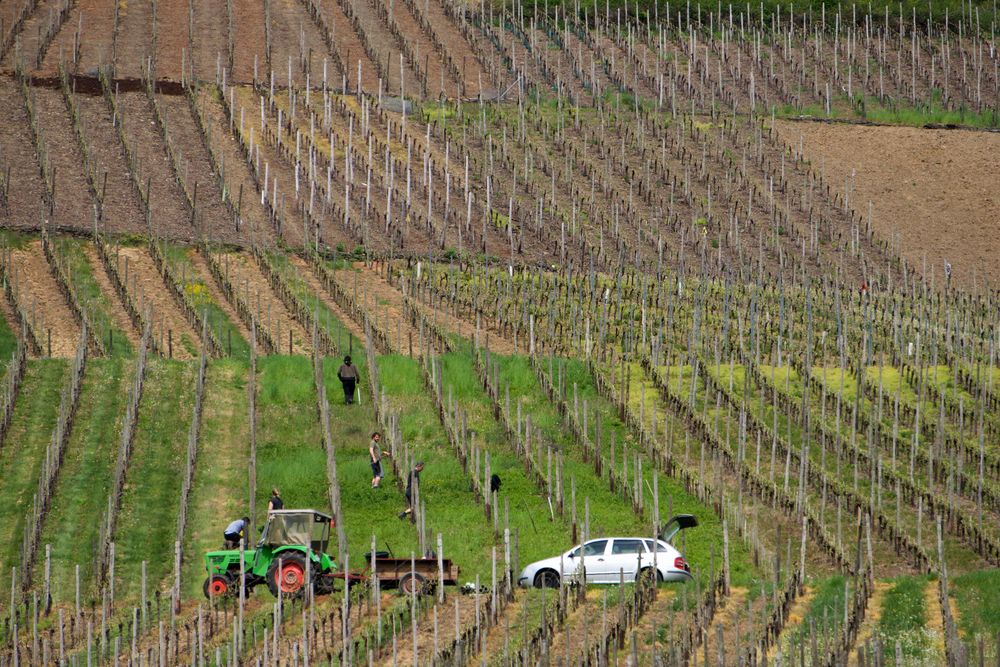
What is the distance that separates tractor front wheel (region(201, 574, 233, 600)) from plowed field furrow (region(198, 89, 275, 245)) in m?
22.3

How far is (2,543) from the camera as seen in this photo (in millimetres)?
25953

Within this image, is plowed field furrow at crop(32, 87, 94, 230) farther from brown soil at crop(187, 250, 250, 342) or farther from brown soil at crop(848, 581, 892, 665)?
brown soil at crop(848, 581, 892, 665)

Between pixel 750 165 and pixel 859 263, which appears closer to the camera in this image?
pixel 859 263

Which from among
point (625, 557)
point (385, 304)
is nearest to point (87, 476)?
point (625, 557)

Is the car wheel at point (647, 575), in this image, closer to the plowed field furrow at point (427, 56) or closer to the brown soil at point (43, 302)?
the brown soil at point (43, 302)

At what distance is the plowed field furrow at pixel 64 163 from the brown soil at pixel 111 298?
6.57 ft

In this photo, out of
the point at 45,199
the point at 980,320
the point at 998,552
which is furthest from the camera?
the point at 45,199

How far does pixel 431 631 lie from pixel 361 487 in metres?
7.84

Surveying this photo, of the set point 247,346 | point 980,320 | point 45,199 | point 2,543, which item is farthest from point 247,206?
point 2,543

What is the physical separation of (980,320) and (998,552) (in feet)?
57.2

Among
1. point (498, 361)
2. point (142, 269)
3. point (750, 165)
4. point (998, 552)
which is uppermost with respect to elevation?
point (750, 165)

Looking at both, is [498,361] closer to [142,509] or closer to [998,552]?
[142,509]

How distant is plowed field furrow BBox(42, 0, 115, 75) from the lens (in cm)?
5819

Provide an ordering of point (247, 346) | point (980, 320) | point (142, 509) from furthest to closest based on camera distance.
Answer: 1. point (980, 320)
2. point (247, 346)
3. point (142, 509)
